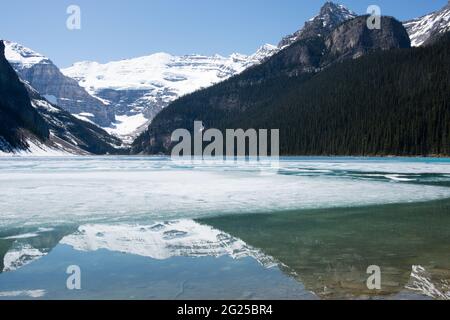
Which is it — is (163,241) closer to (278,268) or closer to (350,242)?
(278,268)

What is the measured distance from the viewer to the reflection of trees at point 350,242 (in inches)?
358

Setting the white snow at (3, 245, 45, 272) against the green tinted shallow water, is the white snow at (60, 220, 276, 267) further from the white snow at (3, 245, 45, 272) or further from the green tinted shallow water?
the white snow at (3, 245, 45, 272)

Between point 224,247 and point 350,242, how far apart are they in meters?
3.91

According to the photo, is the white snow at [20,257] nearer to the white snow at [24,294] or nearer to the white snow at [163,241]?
the white snow at [163,241]

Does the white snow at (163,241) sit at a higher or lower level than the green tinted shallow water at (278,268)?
lower

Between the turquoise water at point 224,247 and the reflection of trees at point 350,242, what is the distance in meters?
0.04

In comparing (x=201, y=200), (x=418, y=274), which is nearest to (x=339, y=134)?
(x=201, y=200)

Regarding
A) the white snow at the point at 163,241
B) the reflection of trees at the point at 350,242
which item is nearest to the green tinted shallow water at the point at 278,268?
the reflection of trees at the point at 350,242

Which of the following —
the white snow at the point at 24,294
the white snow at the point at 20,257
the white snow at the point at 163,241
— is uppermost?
the white snow at the point at 24,294

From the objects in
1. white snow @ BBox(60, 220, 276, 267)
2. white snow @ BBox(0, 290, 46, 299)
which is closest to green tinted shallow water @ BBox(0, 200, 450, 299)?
white snow @ BBox(0, 290, 46, 299)

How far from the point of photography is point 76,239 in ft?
44.3

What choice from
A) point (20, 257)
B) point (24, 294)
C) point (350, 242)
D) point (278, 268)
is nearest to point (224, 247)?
point (278, 268)
